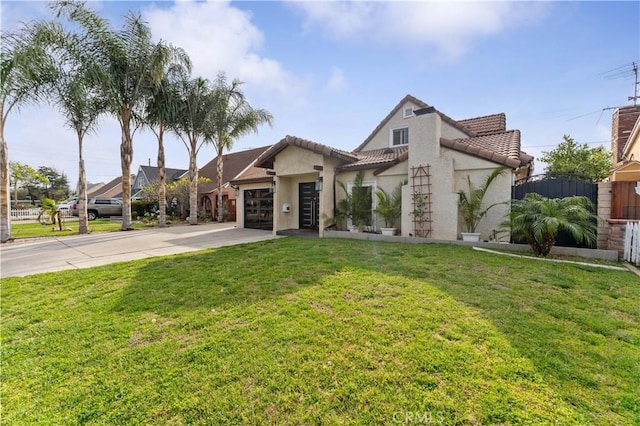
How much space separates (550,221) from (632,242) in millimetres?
2041

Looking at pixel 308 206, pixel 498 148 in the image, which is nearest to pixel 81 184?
pixel 308 206

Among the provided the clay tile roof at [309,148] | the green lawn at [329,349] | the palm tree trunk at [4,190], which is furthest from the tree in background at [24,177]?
the green lawn at [329,349]

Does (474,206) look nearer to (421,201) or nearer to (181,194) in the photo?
(421,201)

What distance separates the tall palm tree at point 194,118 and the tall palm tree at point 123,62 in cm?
241

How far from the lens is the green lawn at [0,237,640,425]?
2457mm

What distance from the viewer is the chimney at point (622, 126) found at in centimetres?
2030

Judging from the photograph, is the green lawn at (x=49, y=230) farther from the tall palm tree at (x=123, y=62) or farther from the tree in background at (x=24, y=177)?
the tree in background at (x=24, y=177)

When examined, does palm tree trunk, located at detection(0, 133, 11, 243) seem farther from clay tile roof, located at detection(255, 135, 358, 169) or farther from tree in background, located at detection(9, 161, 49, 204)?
tree in background, located at detection(9, 161, 49, 204)

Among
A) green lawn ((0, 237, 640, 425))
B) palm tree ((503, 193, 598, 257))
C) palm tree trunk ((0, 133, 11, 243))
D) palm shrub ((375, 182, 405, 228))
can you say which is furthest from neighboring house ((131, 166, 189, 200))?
palm tree ((503, 193, 598, 257))

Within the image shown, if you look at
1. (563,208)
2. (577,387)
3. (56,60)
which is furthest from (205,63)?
(577,387)

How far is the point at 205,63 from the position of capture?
17.9m

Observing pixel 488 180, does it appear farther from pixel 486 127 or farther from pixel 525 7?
pixel 486 127

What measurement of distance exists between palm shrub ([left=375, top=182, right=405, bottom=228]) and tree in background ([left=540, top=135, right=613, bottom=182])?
14.8 m

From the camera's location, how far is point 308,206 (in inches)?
561
